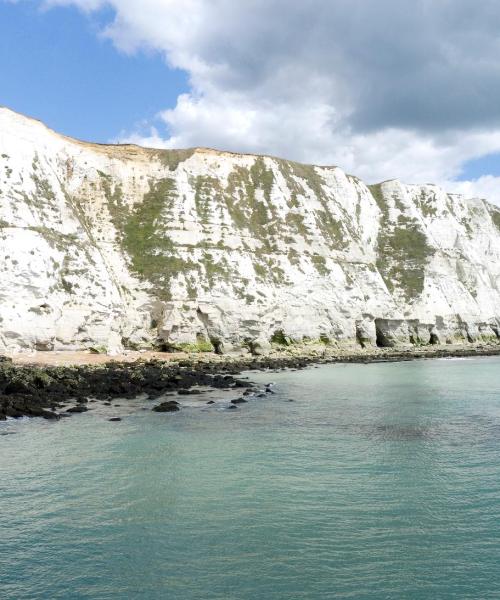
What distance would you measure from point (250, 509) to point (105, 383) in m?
22.7

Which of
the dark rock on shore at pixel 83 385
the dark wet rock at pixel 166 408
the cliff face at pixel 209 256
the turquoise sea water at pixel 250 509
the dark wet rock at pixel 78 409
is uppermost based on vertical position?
the cliff face at pixel 209 256

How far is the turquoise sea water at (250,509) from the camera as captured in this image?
26.6 ft

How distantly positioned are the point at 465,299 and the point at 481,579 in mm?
86817

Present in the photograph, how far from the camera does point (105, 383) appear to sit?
32219 mm

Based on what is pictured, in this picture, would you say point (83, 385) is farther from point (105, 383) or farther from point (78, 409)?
point (78, 409)

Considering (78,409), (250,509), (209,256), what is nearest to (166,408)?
(78,409)

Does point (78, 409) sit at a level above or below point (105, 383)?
below

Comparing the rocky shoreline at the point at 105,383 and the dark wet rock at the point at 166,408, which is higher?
the rocky shoreline at the point at 105,383

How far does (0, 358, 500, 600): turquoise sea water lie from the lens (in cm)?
809

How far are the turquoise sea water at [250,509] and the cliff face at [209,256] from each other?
104ft

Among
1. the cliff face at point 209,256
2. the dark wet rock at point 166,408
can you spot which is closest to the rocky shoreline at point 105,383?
the dark wet rock at point 166,408

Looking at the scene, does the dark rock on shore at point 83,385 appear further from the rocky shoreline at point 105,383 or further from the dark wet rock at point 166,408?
the dark wet rock at point 166,408

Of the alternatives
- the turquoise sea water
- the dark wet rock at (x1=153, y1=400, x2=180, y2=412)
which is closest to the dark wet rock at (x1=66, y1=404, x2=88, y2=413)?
the turquoise sea water

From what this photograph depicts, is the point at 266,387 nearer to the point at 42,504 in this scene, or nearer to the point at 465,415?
the point at 465,415
